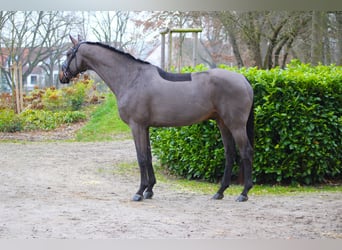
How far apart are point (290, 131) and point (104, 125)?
1.83 m

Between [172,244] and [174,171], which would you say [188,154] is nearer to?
[174,171]

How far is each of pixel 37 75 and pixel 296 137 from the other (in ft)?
7.92

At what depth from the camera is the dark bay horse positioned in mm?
4289

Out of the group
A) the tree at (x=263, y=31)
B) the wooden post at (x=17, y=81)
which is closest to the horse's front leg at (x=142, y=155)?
the wooden post at (x=17, y=81)

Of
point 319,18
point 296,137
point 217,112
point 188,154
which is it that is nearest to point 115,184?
point 188,154

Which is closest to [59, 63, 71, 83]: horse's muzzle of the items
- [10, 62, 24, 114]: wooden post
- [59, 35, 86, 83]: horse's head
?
[59, 35, 86, 83]: horse's head

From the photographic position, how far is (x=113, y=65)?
14.5 feet

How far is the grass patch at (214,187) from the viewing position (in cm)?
479

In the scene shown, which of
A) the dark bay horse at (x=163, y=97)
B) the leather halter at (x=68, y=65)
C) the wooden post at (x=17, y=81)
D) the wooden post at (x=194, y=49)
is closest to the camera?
the dark bay horse at (x=163, y=97)

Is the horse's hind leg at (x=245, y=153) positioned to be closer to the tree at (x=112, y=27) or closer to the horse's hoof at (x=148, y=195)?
the horse's hoof at (x=148, y=195)

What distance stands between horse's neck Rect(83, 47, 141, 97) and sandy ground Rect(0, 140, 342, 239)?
932 millimetres

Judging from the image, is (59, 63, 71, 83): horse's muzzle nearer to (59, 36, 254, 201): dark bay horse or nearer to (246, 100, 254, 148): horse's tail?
(59, 36, 254, 201): dark bay horse

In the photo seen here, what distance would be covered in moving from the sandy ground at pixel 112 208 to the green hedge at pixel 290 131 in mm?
412

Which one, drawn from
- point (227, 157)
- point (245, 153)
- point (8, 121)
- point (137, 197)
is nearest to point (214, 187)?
point (227, 157)
